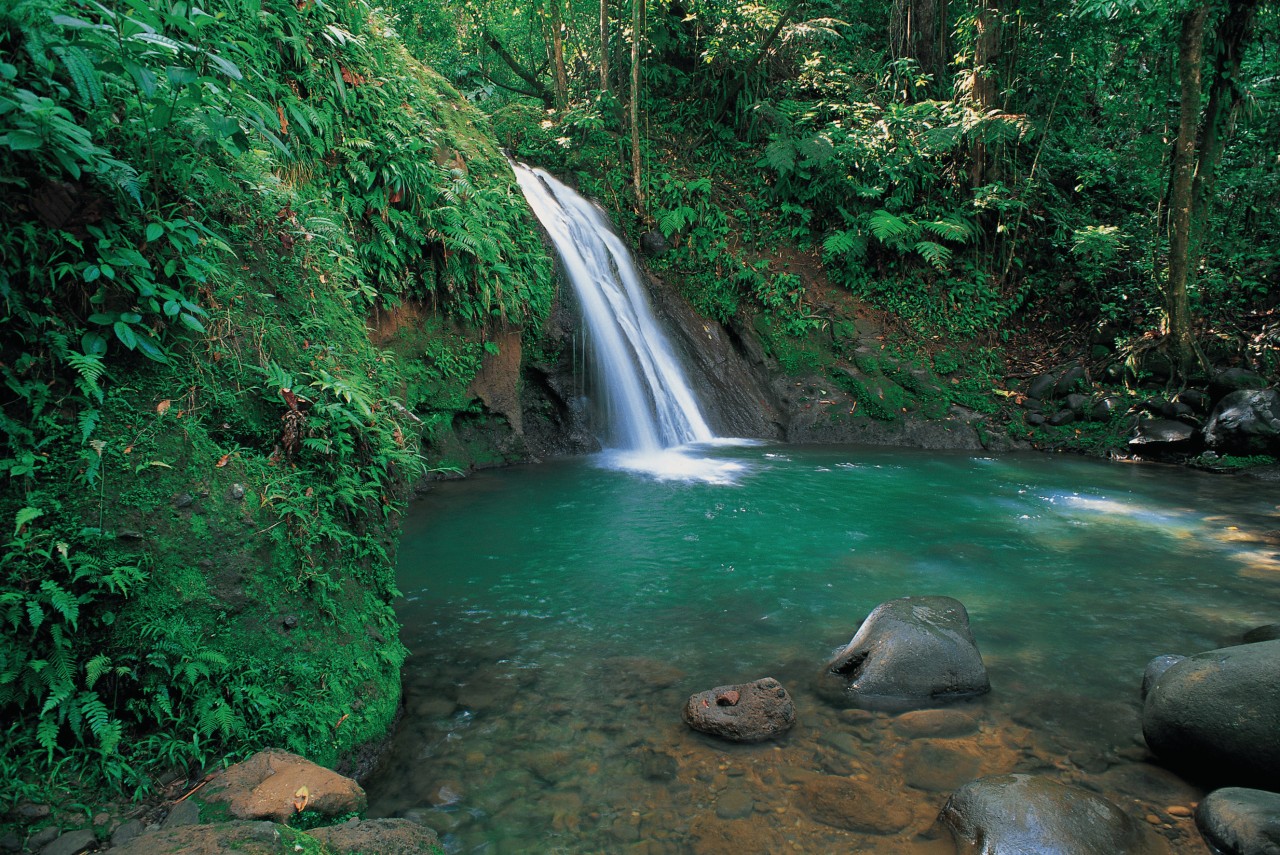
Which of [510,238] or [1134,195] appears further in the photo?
[1134,195]

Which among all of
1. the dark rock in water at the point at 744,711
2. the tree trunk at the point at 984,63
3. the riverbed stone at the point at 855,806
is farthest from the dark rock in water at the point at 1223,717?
the tree trunk at the point at 984,63

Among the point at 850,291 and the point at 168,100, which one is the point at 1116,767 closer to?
the point at 168,100

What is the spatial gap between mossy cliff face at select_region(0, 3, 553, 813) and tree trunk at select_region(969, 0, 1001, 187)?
1335cm

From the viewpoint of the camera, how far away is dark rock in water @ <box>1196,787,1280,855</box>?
2.75 m

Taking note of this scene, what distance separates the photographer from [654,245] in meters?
13.7

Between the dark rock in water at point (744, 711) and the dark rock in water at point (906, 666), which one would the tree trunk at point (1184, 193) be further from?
the dark rock in water at point (744, 711)

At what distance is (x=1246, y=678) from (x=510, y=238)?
364 inches

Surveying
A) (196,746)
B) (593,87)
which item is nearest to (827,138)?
(593,87)

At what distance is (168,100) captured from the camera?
333 centimetres

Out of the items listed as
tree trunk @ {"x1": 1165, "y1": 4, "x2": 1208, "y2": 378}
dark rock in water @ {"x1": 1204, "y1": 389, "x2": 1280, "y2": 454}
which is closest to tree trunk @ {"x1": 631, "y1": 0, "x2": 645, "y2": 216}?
tree trunk @ {"x1": 1165, "y1": 4, "x2": 1208, "y2": 378}

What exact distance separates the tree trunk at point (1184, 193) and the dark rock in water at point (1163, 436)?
0.98 m

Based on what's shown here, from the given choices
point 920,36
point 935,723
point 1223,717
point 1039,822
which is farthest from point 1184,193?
point 1039,822

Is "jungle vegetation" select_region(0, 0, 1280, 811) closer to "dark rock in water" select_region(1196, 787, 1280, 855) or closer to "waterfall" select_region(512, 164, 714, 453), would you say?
"waterfall" select_region(512, 164, 714, 453)

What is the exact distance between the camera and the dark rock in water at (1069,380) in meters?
12.0
